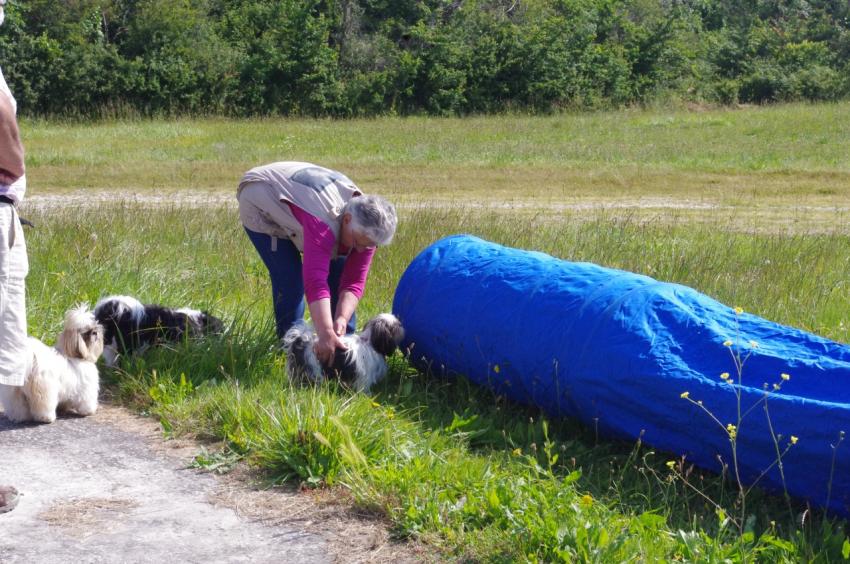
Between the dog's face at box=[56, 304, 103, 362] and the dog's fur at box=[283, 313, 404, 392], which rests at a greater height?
the dog's face at box=[56, 304, 103, 362]

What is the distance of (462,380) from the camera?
21.3ft

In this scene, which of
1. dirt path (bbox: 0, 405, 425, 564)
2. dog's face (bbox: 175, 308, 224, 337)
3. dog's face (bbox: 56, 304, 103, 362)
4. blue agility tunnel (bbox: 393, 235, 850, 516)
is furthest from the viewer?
dog's face (bbox: 175, 308, 224, 337)

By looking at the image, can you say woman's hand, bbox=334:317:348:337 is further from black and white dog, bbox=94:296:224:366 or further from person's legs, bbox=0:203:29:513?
person's legs, bbox=0:203:29:513

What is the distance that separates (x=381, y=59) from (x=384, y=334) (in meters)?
35.7

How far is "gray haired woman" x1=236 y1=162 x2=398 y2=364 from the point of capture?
589cm

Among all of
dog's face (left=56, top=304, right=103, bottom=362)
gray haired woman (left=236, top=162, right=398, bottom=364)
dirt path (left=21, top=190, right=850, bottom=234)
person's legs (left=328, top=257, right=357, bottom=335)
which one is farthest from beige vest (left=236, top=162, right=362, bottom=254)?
dirt path (left=21, top=190, right=850, bottom=234)

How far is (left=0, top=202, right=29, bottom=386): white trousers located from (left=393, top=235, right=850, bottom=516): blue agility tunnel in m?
2.58

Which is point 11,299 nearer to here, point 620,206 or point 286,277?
point 286,277

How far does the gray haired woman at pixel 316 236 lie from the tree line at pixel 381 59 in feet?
98.7

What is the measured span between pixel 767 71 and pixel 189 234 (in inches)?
1463

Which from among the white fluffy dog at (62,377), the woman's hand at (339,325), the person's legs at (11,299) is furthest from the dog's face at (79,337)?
the woman's hand at (339,325)

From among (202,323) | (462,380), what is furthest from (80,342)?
(462,380)

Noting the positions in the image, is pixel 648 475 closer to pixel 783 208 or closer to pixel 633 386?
pixel 633 386

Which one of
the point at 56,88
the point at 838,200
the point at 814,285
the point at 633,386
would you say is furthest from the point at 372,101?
the point at 633,386
